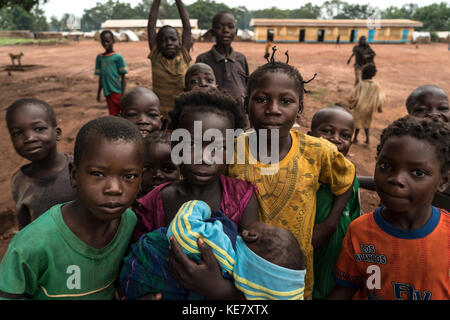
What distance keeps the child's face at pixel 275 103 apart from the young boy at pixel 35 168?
119cm

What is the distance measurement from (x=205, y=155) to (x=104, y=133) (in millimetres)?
A: 431

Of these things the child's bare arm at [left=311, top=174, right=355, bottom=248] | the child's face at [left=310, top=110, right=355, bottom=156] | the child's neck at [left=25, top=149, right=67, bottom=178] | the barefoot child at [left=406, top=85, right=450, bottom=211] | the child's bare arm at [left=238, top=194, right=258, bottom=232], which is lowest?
the child's bare arm at [left=311, top=174, right=355, bottom=248]

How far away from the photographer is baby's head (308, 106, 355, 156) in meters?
2.33

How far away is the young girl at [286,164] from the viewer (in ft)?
5.15

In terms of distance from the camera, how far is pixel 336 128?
2.33 m

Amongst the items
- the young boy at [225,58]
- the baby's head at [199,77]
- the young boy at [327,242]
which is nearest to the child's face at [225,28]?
the young boy at [225,58]

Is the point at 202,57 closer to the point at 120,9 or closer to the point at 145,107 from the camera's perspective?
the point at 145,107

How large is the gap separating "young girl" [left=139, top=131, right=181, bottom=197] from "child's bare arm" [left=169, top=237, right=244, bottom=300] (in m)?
0.86

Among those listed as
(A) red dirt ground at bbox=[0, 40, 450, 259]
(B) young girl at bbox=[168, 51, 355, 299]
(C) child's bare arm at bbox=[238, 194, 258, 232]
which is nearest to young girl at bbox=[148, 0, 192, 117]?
(A) red dirt ground at bbox=[0, 40, 450, 259]

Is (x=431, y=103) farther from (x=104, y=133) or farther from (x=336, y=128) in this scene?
(x=104, y=133)

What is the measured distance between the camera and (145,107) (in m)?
2.57

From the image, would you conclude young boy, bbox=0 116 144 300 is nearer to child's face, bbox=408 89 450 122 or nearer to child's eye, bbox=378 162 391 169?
child's eye, bbox=378 162 391 169
